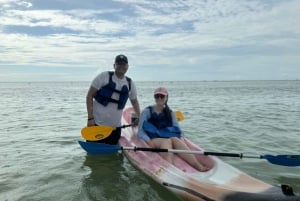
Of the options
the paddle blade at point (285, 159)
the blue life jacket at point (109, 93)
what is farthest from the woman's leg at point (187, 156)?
the blue life jacket at point (109, 93)

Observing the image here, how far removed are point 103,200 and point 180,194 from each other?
126 cm

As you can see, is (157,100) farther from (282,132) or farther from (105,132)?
(282,132)

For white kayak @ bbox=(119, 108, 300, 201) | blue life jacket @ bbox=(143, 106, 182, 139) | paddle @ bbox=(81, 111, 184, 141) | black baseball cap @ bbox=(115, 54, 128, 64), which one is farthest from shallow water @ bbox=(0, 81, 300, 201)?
black baseball cap @ bbox=(115, 54, 128, 64)

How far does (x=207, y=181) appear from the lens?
493 centimetres

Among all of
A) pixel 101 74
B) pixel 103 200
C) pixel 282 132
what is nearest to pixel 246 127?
pixel 282 132

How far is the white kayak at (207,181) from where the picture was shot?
415cm

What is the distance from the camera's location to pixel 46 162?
746 centimetres

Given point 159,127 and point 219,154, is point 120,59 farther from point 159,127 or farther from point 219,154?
point 219,154

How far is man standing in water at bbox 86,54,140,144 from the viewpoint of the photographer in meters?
6.53

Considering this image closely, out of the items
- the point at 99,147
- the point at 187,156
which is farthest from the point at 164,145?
the point at 99,147

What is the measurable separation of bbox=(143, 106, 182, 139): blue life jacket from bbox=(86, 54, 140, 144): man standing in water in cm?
71

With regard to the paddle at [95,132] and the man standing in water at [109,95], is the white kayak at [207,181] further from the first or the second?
the man standing in water at [109,95]

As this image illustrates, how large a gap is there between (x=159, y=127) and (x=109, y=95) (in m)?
1.15

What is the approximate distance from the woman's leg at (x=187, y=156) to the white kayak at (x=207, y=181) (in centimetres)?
8
